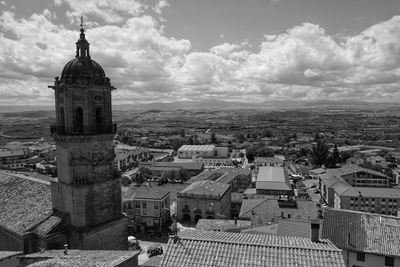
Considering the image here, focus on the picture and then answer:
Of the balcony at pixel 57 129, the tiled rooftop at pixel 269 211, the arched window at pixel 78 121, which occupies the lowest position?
the tiled rooftop at pixel 269 211

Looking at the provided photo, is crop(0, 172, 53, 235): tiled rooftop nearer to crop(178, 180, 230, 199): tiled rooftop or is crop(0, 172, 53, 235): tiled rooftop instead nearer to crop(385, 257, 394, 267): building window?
crop(385, 257, 394, 267): building window

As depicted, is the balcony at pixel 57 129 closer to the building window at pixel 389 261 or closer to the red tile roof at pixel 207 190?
the building window at pixel 389 261

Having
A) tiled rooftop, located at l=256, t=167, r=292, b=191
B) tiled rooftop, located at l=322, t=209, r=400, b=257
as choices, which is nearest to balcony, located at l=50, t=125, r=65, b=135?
tiled rooftop, located at l=322, t=209, r=400, b=257

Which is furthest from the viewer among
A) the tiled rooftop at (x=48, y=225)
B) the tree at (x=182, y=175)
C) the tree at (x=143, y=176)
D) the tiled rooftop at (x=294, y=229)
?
the tree at (x=182, y=175)

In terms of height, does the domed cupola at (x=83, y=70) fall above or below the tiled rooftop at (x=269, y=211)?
above

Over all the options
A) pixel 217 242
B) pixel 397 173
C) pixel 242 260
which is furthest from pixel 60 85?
pixel 397 173

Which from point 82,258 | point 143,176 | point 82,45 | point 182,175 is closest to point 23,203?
point 82,258

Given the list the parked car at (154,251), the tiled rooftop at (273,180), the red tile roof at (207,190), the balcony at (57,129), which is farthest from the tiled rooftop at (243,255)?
the tiled rooftop at (273,180)

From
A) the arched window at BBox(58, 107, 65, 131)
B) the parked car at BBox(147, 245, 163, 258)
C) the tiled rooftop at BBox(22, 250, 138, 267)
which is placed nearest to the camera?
the tiled rooftop at BBox(22, 250, 138, 267)
